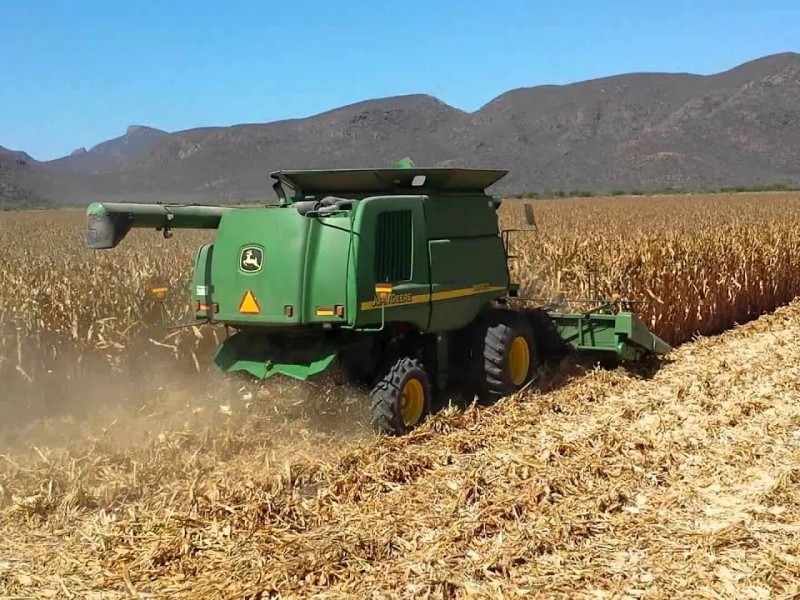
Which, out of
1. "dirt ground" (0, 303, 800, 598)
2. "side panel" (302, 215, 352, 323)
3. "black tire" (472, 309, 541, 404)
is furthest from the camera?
"black tire" (472, 309, 541, 404)

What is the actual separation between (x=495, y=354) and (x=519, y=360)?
581 millimetres

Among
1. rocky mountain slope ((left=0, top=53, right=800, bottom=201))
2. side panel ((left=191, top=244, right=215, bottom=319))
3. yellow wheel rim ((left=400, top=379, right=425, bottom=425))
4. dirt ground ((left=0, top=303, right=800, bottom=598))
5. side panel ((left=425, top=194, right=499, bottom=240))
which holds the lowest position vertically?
dirt ground ((left=0, top=303, right=800, bottom=598))

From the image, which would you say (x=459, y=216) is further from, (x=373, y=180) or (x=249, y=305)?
(x=249, y=305)

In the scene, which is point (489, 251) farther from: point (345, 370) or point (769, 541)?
point (769, 541)

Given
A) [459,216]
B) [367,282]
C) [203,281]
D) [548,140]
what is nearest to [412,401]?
[367,282]

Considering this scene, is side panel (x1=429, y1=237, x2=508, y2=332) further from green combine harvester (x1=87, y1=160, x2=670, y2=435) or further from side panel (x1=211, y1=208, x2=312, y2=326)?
side panel (x1=211, y1=208, x2=312, y2=326)

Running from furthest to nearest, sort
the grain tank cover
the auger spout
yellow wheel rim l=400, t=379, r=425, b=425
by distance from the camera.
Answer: the grain tank cover
yellow wheel rim l=400, t=379, r=425, b=425
the auger spout

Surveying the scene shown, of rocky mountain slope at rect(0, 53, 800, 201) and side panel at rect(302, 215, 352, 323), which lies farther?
rocky mountain slope at rect(0, 53, 800, 201)

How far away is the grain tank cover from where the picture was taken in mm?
7375

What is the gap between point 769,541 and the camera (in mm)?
4840

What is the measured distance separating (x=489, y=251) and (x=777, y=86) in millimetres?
108866

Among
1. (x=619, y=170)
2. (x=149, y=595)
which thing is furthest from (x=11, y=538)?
(x=619, y=170)

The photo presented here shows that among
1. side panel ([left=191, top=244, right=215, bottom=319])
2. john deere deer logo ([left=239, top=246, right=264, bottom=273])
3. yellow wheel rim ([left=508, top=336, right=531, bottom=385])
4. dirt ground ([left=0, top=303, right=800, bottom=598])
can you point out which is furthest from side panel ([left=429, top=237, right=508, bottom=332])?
side panel ([left=191, top=244, right=215, bottom=319])

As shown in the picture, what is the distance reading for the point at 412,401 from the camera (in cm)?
713
